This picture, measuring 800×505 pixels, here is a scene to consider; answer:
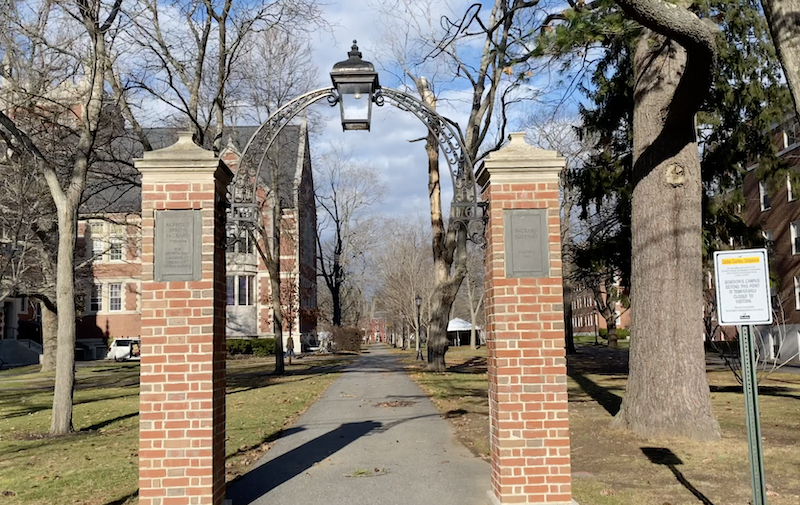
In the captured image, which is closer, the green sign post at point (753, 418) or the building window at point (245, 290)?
the green sign post at point (753, 418)

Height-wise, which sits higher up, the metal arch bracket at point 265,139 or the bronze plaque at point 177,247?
the metal arch bracket at point 265,139

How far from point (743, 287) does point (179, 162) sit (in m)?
4.83

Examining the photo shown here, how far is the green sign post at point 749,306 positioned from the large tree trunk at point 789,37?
1.77 meters

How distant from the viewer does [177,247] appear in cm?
629

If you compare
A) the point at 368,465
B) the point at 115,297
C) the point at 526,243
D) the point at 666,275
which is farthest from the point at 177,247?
the point at 115,297

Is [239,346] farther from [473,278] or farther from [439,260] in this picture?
[473,278]

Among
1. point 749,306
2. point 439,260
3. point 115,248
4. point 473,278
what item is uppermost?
point 115,248

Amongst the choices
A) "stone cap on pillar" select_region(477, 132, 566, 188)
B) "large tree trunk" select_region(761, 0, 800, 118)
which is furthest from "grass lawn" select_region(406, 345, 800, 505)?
"large tree trunk" select_region(761, 0, 800, 118)

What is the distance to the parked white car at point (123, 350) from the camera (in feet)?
132

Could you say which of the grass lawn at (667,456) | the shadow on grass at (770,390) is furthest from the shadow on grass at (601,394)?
the shadow on grass at (770,390)

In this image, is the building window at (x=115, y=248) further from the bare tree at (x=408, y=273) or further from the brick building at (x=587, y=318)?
the brick building at (x=587, y=318)

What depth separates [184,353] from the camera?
6195 mm

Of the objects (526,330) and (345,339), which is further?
(345,339)

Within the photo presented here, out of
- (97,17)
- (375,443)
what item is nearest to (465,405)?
(375,443)
